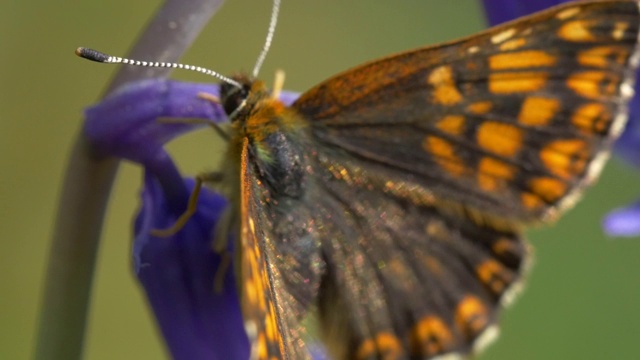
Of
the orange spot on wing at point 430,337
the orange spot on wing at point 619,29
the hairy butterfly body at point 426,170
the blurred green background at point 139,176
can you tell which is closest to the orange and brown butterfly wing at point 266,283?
the hairy butterfly body at point 426,170

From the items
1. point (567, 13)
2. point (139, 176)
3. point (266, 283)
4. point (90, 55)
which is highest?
point (139, 176)

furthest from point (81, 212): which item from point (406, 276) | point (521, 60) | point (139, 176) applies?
point (139, 176)

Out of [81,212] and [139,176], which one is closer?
[81,212]

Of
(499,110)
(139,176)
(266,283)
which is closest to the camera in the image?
(266,283)

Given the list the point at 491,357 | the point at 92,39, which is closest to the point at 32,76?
the point at 92,39

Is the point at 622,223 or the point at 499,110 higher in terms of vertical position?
the point at 499,110

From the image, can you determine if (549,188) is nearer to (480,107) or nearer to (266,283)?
(480,107)

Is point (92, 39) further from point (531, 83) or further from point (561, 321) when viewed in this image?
point (531, 83)

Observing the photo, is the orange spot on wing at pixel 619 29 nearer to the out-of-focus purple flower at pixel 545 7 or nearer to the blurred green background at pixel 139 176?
the out-of-focus purple flower at pixel 545 7

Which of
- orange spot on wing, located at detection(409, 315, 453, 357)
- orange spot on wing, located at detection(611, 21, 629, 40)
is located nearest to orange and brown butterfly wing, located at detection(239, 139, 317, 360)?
orange spot on wing, located at detection(409, 315, 453, 357)
